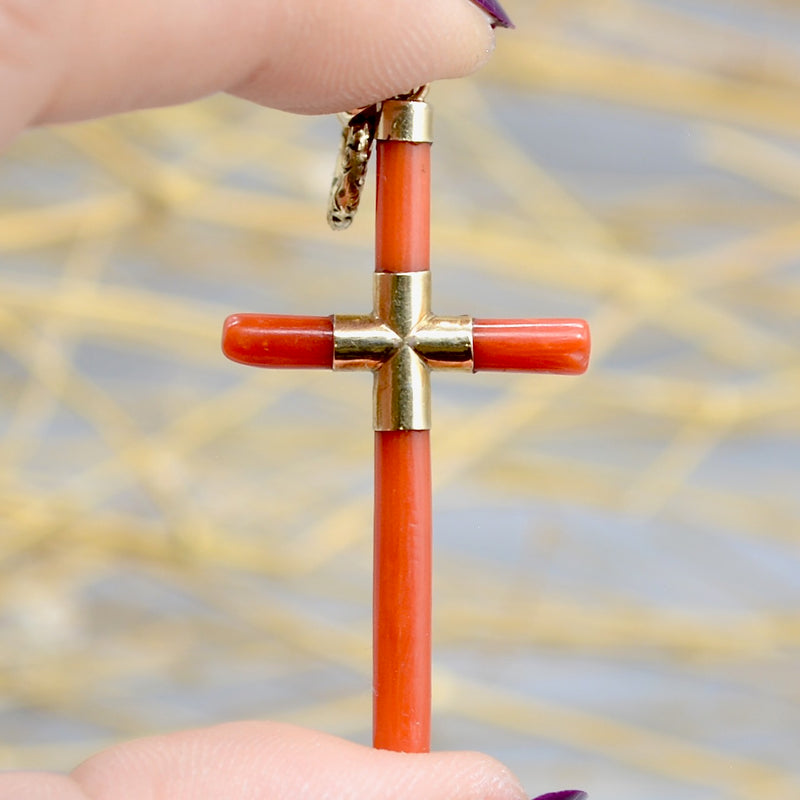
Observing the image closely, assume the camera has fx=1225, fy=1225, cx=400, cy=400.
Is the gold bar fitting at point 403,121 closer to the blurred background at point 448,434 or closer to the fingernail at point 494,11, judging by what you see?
the fingernail at point 494,11

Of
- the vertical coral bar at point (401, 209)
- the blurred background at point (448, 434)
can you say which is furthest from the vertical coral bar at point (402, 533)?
the blurred background at point (448, 434)

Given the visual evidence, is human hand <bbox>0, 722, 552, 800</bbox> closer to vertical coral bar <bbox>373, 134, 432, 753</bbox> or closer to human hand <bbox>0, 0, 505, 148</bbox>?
vertical coral bar <bbox>373, 134, 432, 753</bbox>

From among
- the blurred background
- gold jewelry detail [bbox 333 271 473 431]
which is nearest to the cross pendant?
gold jewelry detail [bbox 333 271 473 431]

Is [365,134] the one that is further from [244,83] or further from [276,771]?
[276,771]

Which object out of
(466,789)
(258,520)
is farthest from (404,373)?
(258,520)

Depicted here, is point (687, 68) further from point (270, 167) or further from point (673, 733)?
point (673, 733)

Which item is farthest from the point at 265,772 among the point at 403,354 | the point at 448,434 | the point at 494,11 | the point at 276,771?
the point at 448,434
